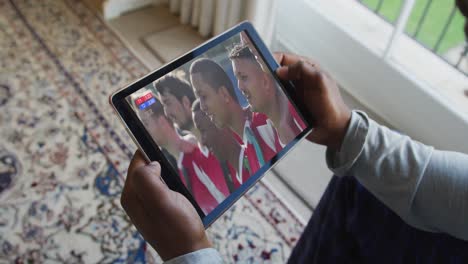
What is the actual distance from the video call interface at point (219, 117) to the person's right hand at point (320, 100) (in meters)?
0.03

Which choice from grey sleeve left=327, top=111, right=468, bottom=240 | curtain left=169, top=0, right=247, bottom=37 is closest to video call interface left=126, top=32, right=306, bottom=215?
grey sleeve left=327, top=111, right=468, bottom=240

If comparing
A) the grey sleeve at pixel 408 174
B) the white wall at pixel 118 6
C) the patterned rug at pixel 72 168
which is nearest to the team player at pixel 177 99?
the grey sleeve at pixel 408 174

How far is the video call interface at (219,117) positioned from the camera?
0.55 metres

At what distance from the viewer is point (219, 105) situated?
61 cm

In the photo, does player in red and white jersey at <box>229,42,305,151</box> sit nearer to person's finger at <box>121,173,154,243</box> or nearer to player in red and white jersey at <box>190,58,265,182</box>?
player in red and white jersey at <box>190,58,265,182</box>

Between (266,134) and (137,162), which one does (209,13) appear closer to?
(266,134)

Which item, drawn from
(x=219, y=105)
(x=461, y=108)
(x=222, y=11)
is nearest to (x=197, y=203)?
(x=219, y=105)

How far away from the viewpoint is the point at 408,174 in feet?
1.93

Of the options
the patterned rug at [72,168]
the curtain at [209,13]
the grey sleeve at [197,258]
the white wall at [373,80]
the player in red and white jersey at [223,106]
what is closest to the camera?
the grey sleeve at [197,258]

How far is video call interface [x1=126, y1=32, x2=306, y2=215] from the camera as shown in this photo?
552 mm

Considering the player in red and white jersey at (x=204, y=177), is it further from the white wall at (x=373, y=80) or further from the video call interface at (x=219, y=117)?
the white wall at (x=373, y=80)

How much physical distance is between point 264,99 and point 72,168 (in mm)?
797

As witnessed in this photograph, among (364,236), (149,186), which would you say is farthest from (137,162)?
(364,236)

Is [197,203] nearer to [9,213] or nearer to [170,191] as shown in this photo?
[170,191]
